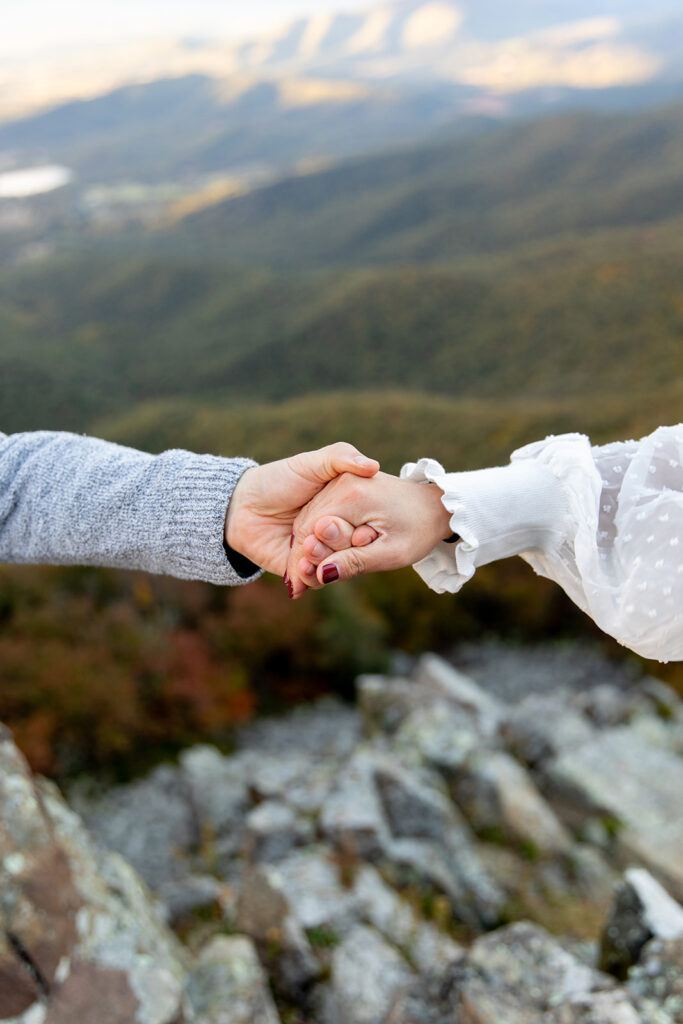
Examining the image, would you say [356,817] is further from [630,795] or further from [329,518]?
[329,518]

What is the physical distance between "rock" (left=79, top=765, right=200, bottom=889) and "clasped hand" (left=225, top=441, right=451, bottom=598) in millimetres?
7719

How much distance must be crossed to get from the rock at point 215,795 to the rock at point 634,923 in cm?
641

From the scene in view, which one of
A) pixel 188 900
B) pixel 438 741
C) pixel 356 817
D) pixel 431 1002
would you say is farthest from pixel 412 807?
pixel 431 1002

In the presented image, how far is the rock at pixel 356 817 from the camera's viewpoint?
666 centimetres

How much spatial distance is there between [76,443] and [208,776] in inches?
364

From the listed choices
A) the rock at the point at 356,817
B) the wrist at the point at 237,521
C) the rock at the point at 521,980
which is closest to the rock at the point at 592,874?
the rock at the point at 356,817

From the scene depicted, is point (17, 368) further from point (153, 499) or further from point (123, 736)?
point (153, 499)

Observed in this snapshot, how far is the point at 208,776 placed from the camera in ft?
35.8

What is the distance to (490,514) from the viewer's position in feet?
8.20

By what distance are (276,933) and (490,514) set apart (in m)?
3.78

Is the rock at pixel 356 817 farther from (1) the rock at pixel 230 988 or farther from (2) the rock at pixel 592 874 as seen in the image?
(1) the rock at pixel 230 988

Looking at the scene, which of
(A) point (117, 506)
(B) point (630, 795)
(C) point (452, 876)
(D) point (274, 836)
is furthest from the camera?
(B) point (630, 795)

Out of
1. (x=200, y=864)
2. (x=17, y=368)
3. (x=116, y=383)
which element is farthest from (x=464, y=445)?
(x=116, y=383)

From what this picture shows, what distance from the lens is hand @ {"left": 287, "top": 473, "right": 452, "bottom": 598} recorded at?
2475 millimetres
